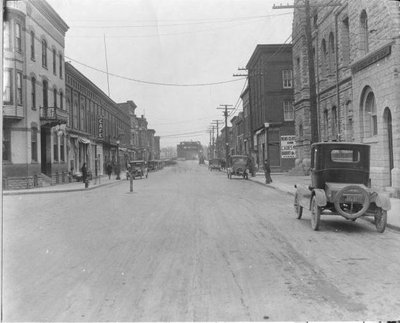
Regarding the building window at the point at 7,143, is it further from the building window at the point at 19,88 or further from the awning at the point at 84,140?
the awning at the point at 84,140

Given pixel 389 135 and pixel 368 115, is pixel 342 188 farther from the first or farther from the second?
pixel 368 115

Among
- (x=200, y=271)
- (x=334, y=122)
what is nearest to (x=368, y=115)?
(x=334, y=122)

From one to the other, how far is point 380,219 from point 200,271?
521cm

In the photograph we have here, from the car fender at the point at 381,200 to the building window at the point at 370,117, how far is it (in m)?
10.3

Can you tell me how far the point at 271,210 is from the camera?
14078mm

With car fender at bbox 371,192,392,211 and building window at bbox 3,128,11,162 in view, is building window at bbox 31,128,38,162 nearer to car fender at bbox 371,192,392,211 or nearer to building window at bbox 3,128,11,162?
building window at bbox 3,128,11,162

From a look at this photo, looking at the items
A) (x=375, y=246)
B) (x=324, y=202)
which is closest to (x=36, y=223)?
(x=324, y=202)

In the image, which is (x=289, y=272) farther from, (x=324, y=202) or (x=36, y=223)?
(x=36, y=223)

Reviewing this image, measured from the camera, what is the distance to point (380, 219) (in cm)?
968

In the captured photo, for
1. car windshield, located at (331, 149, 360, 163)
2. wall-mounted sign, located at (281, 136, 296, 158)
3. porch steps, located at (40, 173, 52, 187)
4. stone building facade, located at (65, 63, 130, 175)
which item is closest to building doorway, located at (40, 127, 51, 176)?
porch steps, located at (40, 173, 52, 187)

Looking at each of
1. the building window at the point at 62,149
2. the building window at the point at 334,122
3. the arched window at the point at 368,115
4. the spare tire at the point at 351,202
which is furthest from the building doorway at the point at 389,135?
the building window at the point at 62,149

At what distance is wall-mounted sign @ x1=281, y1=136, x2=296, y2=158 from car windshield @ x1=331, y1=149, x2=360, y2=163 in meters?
35.4

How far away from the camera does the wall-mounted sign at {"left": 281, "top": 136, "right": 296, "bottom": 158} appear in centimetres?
4616

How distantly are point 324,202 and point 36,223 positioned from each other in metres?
7.43
